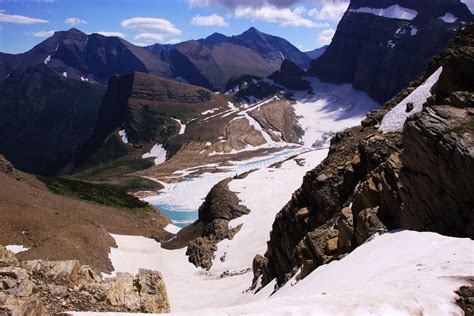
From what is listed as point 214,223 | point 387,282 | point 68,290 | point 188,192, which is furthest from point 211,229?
point 188,192

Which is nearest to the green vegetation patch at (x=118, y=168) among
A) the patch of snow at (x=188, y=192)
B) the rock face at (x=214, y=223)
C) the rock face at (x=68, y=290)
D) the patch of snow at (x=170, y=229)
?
the patch of snow at (x=188, y=192)

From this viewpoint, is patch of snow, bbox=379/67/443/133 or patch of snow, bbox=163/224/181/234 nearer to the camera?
Result: patch of snow, bbox=379/67/443/133

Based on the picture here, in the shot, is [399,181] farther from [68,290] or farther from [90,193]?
[90,193]

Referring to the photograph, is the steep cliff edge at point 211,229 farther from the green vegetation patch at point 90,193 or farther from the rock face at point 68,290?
the rock face at point 68,290

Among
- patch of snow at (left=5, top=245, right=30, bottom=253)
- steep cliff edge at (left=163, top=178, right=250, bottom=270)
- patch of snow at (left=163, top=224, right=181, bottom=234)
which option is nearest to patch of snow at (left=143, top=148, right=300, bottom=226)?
patch of snow at (left=163, top=224, right=181, bottom=234)

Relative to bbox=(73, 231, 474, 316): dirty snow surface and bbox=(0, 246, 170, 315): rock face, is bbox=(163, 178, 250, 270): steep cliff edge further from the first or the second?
bbox=(73, 231, 474, 316): dirty snow surface

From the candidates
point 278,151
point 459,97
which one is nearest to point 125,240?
point 459,97

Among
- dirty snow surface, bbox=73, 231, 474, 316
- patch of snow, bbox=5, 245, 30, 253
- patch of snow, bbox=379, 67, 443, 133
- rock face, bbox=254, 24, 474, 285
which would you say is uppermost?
patch of snow, bbox=379, 67, 443, 133
